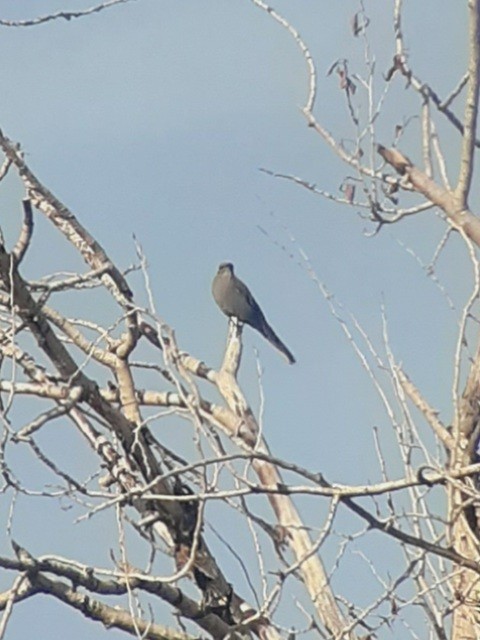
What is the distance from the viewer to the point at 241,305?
11.2 m

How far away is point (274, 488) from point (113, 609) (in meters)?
1.14

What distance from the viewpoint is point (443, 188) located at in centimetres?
546

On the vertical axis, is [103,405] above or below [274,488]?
above

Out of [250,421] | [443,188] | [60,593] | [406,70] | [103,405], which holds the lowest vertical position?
[60,593]

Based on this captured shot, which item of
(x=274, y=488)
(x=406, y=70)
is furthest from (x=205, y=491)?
(x=406, y=70)

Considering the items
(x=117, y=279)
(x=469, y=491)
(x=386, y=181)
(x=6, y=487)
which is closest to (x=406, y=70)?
(x=386, y=181)

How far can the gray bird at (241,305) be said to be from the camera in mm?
10898

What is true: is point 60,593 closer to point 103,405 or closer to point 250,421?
point 103,405

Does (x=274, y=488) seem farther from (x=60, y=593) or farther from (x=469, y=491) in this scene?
(x=60, y=593)

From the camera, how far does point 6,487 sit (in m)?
4.78

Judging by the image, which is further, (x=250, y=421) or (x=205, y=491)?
(x=250, y=421)

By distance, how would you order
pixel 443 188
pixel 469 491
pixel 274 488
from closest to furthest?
pixel 274 488, pixel 469 491, pixel 443 188

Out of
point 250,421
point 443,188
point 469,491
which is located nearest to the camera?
point 469,491

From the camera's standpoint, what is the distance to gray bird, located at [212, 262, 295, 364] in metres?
10.9
